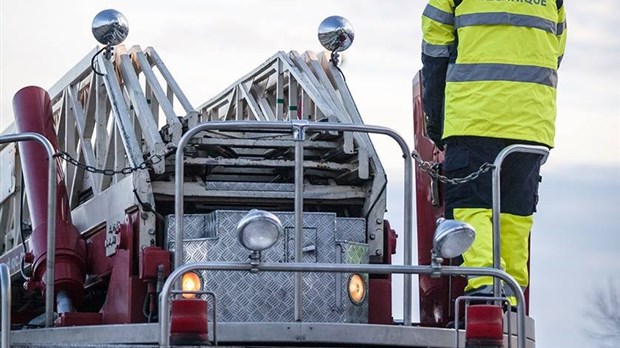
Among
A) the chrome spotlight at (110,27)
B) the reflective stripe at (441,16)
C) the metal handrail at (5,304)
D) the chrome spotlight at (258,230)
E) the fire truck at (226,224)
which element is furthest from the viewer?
the chrome spotlight at (110,27)

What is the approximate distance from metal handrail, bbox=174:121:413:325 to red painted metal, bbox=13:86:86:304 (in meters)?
1.61

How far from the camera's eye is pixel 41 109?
11281mm

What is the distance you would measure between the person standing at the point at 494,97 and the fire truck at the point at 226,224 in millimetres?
302

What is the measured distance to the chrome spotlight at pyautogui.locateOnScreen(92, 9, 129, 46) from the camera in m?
10.8

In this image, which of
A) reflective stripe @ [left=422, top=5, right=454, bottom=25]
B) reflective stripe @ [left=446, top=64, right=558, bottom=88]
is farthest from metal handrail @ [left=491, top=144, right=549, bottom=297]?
reflective stripe @ [left=422, top=5, right=454, bottom=25]

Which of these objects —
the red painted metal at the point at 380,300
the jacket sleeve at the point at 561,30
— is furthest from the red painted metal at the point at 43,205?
the jacket sleeve at the point at 561,30

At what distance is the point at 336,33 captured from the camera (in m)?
11.0

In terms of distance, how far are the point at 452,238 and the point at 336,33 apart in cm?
302

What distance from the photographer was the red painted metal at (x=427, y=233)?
34.7 ft

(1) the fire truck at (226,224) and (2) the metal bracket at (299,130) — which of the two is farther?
(2) the metal bracket at (299,130)

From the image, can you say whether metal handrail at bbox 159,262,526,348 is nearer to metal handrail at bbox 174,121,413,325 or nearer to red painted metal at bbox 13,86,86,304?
metal handrail at bbox 174,121,413,325

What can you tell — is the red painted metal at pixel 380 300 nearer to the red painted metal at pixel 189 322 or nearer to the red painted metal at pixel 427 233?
the red painted metal at pixel 427 233

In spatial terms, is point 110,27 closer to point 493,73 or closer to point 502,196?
point 493,73

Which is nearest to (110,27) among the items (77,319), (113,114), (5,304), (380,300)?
(113,114)
